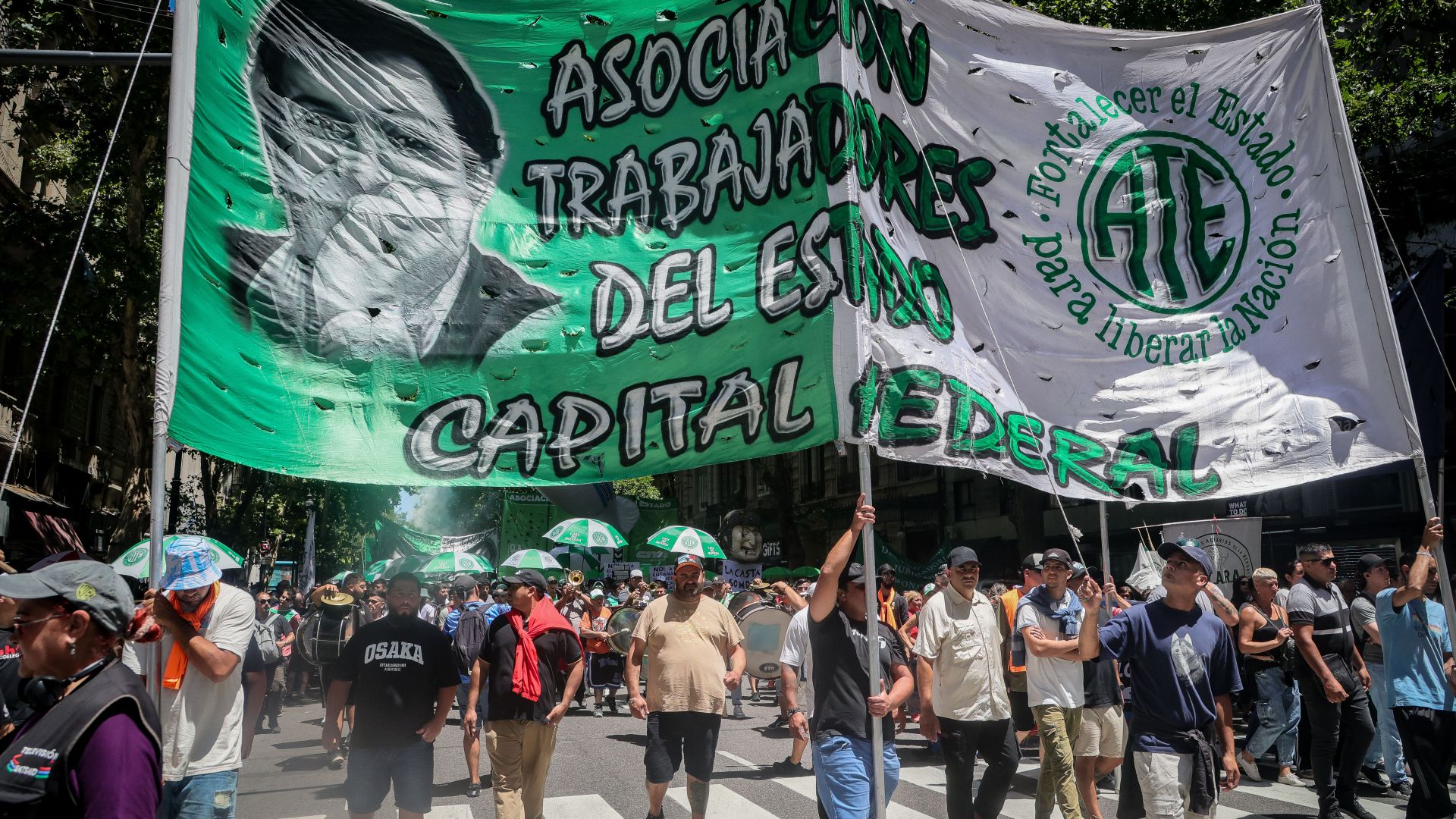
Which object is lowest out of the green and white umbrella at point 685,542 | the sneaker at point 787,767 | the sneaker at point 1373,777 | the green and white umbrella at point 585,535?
the sneaker at point 787,767

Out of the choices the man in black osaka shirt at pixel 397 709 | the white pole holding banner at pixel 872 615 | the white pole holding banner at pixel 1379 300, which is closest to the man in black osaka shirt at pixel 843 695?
the white pole holding banner at pixel 872 615

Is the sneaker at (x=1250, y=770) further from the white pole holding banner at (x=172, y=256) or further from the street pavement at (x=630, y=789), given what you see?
the white pole holding banner at (x=172, y=256)

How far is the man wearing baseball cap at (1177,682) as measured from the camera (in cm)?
552

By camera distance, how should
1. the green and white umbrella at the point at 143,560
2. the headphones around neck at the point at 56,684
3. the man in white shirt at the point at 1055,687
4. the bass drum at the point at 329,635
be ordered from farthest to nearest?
the bass drum at the point at 329,635 < the man in white shirt at the point at 1055,687 < the green and white umbrella at the point at 143,560 < the headphones around neck at the point at 56,684

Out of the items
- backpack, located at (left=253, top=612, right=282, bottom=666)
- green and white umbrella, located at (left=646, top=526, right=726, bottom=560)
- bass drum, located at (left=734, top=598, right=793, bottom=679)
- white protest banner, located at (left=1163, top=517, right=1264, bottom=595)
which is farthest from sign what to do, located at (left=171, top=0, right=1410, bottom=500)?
green and white umbrella, located at (left=646, top=526, right=726, bottom=560)

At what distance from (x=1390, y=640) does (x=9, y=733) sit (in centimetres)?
828

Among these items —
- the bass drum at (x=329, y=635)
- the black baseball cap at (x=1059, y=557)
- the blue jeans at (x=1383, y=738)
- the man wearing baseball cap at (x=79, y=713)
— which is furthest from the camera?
the bass drum at (x=329, y=635)

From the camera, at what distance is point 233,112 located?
14.0 feet

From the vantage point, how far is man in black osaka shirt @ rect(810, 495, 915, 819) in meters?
5.57

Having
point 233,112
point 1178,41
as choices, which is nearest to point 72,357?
point 233,112

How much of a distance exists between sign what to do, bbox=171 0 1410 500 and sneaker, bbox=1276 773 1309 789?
6655 mm

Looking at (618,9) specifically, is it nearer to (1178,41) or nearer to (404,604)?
(1178,41)

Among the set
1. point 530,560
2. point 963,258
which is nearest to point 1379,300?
point 963,258

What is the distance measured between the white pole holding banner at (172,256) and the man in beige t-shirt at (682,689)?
3822mm
